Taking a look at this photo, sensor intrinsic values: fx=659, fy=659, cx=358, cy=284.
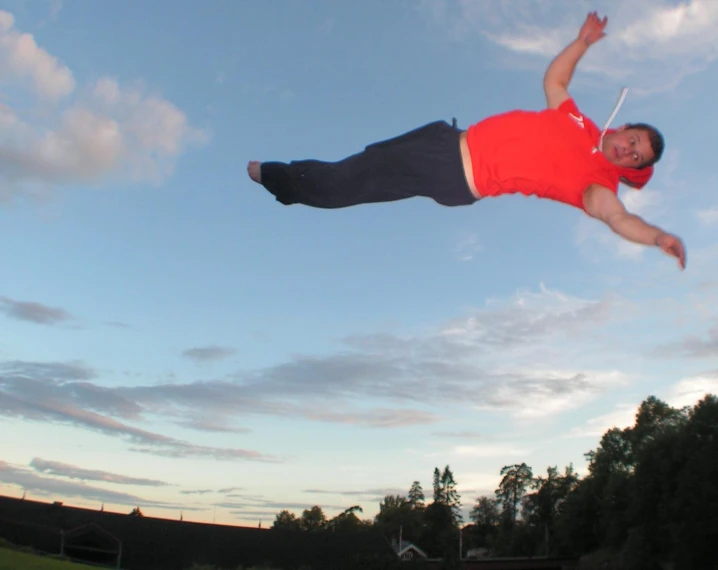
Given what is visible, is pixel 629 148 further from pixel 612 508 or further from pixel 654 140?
pixel 612 508

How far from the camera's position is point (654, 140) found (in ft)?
14.8

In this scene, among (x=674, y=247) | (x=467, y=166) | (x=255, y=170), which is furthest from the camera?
(x=255, y=170)

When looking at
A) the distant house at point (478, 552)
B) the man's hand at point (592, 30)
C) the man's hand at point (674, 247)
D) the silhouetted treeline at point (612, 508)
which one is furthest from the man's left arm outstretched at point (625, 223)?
the distant house at point (478, 552)

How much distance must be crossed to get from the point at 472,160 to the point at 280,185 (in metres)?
1.49

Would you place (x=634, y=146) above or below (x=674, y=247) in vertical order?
above

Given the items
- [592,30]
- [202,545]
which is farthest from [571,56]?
[202,545]

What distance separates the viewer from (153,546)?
3584 cm

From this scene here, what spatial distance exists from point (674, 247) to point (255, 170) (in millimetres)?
3107

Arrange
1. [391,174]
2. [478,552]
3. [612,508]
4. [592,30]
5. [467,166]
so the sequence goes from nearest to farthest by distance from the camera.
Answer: [467,166], [391,174], [592,30], [612,508], [478,552]

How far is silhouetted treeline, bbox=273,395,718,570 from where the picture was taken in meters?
37.1

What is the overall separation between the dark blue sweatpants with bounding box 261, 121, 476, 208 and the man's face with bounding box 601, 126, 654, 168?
3.19ft

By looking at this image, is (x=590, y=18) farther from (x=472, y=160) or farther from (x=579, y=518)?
(x=579, y=518)

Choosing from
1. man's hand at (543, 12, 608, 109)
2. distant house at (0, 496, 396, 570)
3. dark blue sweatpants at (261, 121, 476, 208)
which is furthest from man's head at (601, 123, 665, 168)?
distant house at (0, 496, 396, 570)

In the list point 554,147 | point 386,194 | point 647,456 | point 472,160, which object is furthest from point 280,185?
Answer: point 647,456
